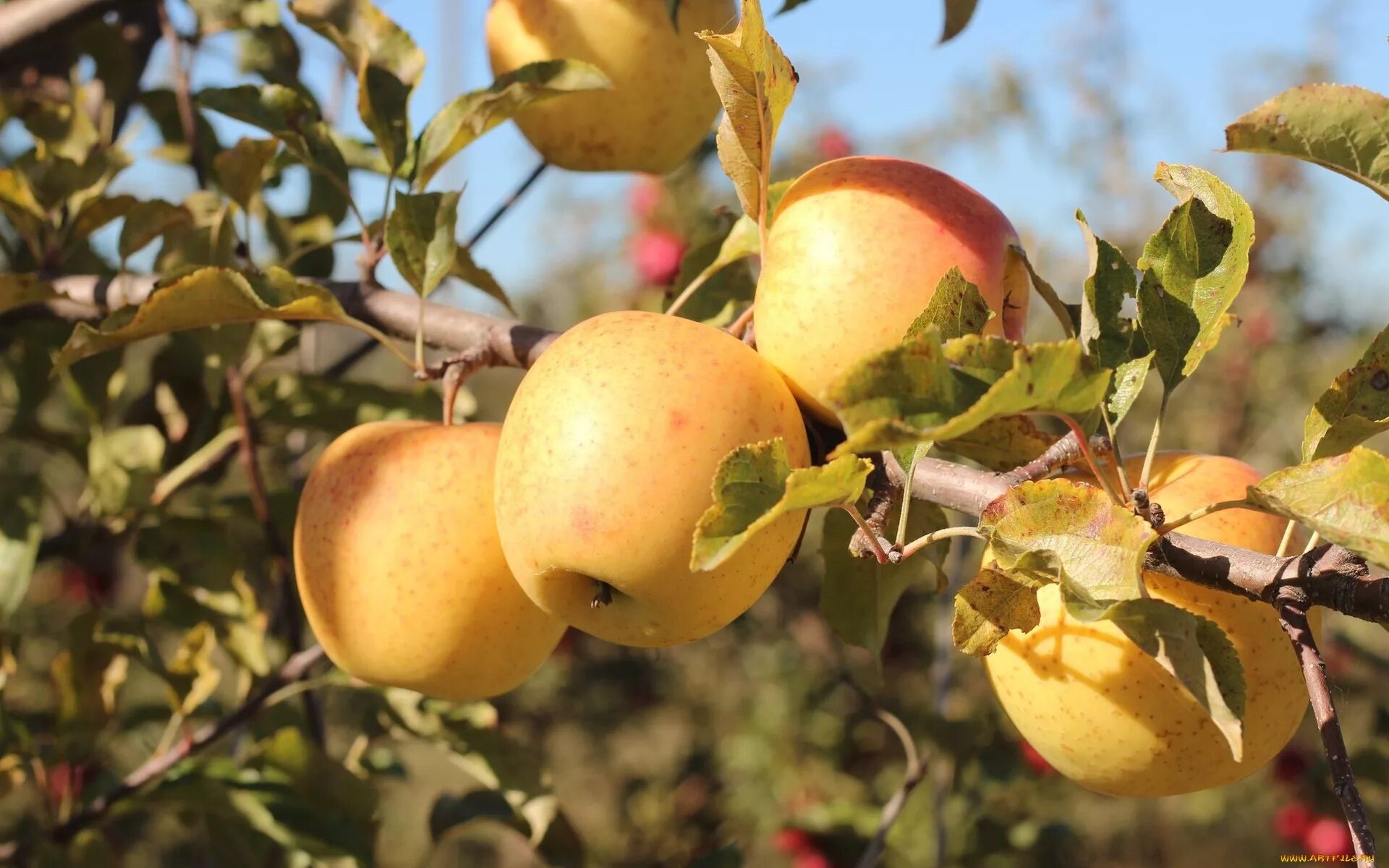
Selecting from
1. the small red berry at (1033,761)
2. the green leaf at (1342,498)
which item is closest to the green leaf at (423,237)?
the green leaf at (1342,498)

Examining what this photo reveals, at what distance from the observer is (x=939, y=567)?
0.86 m

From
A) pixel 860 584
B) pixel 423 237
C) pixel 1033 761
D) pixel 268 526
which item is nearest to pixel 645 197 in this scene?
pixel 1033 761

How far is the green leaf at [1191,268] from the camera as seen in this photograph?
664 millimetres

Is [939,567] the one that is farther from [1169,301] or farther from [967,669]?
[967,669]

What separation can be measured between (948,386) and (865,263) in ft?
0.77

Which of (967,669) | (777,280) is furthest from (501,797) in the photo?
(967,669)

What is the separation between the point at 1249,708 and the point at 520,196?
856mm

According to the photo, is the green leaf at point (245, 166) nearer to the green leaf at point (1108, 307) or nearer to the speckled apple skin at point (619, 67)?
the speckled apple skin at point (619, 67)

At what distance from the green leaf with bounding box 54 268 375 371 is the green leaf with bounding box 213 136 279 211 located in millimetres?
284

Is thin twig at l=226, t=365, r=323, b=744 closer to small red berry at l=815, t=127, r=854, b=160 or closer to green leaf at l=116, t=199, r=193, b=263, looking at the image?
green leaf at l=116, t=199, r=193, b=263

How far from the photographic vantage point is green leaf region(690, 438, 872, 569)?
534 millimetres

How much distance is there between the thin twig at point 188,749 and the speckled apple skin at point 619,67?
63cm

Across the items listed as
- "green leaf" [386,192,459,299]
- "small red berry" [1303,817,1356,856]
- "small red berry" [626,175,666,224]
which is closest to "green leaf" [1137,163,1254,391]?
"green leaf" [386,192,459,299]

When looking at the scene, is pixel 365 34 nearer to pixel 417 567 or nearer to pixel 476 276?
pixel 476 276
